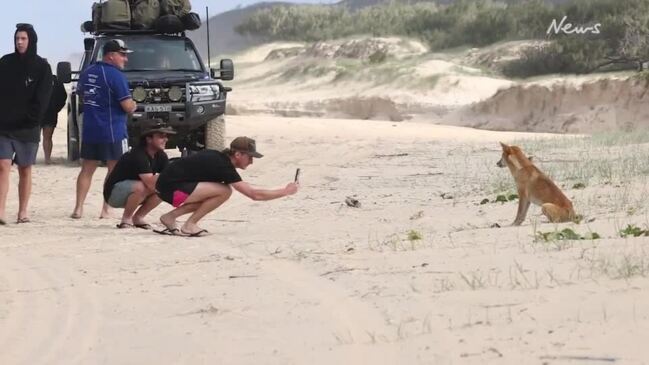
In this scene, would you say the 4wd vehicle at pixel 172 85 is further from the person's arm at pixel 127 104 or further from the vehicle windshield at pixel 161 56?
the person's arm at pixel 127 104

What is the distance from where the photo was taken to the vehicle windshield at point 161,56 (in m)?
14.0

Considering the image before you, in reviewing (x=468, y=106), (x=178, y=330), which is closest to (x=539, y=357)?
(x=178, y=330)

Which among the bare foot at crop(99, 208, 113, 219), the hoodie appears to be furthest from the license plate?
the hoodie

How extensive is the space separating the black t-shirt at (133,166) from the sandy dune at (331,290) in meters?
0.45

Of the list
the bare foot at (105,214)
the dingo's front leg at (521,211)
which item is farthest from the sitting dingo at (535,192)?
the bare foot at (105,214)

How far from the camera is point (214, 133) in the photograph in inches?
568

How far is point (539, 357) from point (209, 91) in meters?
10.4

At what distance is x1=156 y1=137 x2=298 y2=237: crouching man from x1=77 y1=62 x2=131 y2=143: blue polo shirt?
1.43m

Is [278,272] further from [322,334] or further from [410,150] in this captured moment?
[410,150]

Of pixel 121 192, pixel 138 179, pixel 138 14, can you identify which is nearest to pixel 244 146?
pixel 138 179

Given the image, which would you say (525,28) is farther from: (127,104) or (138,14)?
(127,104)

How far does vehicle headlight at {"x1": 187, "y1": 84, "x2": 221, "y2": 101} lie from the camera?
13.7 metres

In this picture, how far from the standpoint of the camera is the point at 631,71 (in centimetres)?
2819

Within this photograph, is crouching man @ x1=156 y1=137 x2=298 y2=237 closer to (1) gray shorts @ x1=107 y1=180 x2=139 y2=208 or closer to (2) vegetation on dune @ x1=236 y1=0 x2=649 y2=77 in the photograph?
(1) gray shorts @ x1=107 y1=180 x2=139 y2=208
